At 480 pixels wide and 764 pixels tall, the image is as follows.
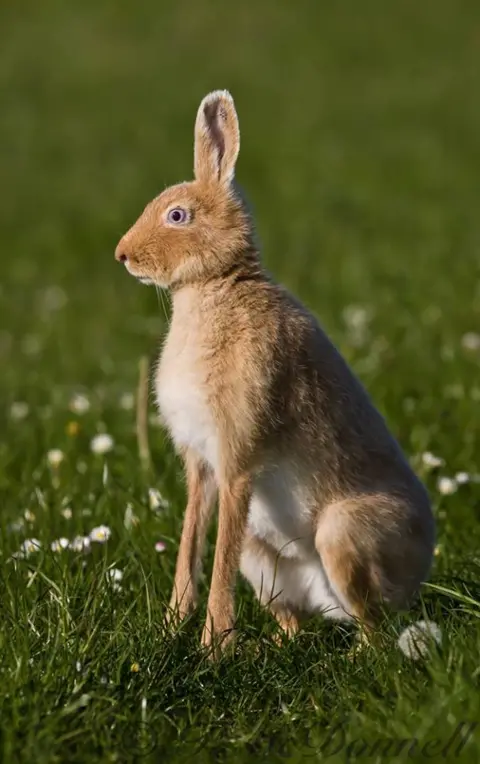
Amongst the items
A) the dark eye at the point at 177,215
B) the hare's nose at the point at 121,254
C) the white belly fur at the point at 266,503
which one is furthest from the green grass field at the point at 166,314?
the dark eye at the point at 177,215

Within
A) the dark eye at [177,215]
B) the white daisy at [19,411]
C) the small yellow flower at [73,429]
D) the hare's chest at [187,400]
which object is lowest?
the white daisy at [19,411]

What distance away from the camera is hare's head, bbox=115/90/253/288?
4113mm

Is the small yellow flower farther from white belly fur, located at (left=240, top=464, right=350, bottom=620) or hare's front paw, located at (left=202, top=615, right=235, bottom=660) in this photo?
hare's front paw, located at (left=202, top=615, right=235, bottom=660)

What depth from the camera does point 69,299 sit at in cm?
1134

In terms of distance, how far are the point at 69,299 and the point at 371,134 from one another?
735cm

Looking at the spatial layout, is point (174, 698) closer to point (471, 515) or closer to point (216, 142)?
point (216, 142)

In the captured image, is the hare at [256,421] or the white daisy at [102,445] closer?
the hare at [256,421]

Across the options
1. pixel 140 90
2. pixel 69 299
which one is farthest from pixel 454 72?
pixel 69 299

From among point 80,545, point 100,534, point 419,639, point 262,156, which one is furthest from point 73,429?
point 262,156

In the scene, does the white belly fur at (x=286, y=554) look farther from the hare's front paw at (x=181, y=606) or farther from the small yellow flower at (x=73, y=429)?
the small yellow flower at (x=73, y=429)

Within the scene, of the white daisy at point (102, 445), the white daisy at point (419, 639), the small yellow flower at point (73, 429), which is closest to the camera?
the white daisy at point (419, 639)

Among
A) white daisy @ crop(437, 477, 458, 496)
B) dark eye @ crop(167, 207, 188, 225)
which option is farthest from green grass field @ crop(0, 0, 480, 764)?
dark eye @ crop(167, 207, 188, 225)

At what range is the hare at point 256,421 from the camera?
158 inches

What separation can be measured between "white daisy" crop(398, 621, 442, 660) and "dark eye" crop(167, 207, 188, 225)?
1531 millimetres
